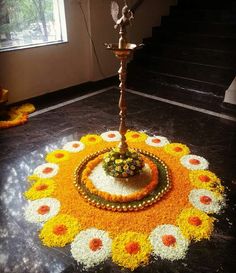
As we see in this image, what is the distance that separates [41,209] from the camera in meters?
1.99

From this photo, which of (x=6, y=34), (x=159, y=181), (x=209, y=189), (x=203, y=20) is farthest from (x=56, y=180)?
(x=203, y=20)

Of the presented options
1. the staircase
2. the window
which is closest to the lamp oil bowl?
the staircase

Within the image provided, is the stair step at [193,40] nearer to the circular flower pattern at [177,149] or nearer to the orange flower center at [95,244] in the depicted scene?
the circular flower pattern at [177,149]

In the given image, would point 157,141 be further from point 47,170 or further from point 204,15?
point 204,15

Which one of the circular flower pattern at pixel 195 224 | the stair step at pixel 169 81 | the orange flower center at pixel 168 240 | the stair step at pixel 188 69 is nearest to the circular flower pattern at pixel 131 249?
the orange flower center at pixel 168 240

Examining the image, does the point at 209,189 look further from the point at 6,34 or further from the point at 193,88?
the point at 6,34

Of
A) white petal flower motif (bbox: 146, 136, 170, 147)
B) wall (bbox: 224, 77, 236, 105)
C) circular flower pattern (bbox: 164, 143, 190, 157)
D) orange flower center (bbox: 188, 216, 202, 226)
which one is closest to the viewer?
orange flower center (bbox: 188, 216, 202, 226)

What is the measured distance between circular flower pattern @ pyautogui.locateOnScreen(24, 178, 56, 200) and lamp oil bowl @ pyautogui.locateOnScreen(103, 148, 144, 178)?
462mm

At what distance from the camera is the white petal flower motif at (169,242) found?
1657 millimetres

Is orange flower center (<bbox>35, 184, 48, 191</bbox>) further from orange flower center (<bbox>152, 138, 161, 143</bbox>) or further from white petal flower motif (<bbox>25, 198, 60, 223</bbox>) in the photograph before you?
orange flower center (<bbox>152, 138, 161, 143</bbox>)

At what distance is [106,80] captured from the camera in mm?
4828

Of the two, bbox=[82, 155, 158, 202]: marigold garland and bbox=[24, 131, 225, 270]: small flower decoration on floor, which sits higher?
bbox=[82, 155, 158, 202]: marigold garland

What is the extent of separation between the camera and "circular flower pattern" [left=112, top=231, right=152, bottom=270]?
1608 mm

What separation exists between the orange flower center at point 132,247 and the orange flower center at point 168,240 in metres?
0.17
